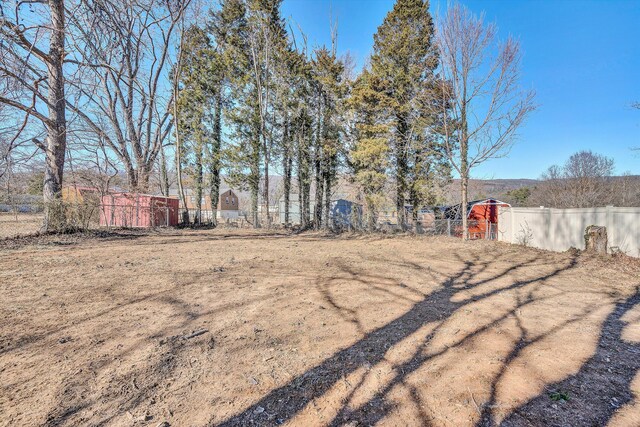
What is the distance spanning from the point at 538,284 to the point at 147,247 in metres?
8.58

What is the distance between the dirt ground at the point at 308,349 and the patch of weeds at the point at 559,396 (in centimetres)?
1

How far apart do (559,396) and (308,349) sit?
177 centimetres

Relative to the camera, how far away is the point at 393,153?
14375mm

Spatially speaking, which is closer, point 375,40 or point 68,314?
point 68,314

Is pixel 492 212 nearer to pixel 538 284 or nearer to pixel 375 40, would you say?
pixel 375 40

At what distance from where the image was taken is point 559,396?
6.29ft

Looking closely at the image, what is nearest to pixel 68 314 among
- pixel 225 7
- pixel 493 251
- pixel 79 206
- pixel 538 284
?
pixel 538 284

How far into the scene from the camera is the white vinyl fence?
691cm

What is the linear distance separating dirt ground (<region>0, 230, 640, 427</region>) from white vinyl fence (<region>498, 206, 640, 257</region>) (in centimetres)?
293

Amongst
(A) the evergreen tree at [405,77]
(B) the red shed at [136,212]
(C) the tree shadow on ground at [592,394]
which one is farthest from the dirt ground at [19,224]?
(A) the evergreen tree at [405,77]

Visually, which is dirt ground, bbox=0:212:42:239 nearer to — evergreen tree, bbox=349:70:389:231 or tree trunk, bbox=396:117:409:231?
evergreen tree, bbox=349:70:389:231

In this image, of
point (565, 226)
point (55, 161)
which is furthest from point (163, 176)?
point (565, 226)

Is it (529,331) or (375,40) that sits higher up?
(375,40)

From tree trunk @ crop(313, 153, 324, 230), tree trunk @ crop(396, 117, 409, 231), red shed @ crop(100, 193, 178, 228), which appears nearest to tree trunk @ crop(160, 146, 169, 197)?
red shed @ crop(100, 193, 178, 228)
